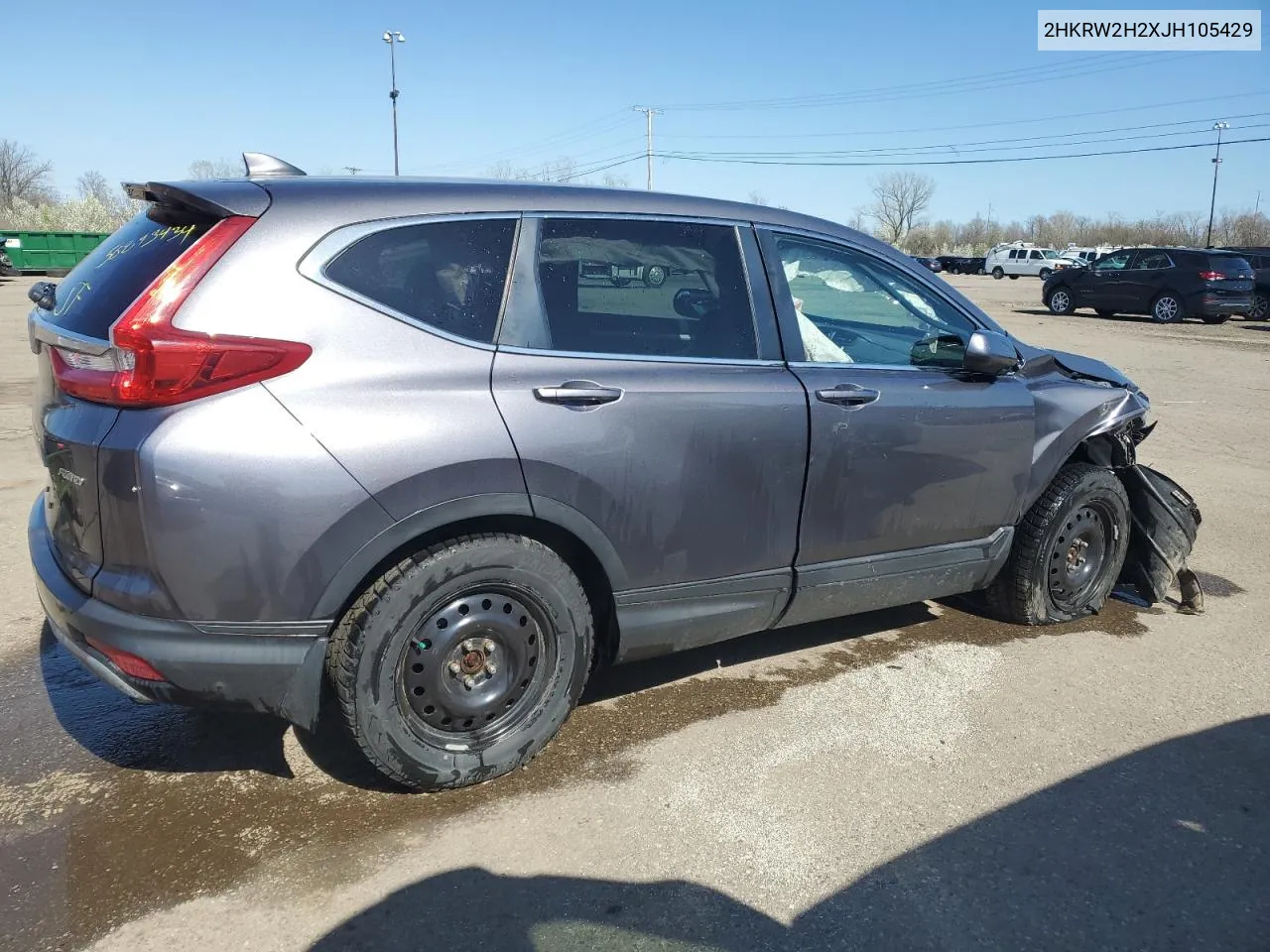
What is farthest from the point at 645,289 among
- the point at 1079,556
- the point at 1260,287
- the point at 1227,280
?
the point at 1260,287

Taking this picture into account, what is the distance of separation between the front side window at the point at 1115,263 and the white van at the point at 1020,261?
3160cm

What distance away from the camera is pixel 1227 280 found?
23391mm

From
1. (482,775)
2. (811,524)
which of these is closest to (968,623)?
(811,524)

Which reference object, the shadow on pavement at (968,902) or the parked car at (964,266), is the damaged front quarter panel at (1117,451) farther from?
the parked car at (964,266)

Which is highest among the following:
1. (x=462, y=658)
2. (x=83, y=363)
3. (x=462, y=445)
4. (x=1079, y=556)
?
(x=83, y=363)

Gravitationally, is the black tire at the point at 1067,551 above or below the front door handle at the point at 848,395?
below

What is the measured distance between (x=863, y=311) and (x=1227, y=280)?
23.7 m

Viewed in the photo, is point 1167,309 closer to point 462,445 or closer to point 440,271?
point 440,271

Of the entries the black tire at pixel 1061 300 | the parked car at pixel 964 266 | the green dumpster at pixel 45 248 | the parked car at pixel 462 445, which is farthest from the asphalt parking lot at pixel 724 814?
the parked car at pixel 964 266

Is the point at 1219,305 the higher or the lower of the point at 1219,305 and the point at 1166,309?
the higher

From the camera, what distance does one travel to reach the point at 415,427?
107 inches

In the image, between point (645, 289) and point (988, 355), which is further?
point (988, 355)

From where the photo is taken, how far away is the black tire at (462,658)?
2.80 meters

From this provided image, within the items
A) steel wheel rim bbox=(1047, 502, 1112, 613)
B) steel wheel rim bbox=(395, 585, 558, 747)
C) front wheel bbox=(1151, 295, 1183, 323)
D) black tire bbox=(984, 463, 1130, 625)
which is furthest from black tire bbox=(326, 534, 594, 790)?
front wheel bbox=(1151, 295, 1183, 323)
